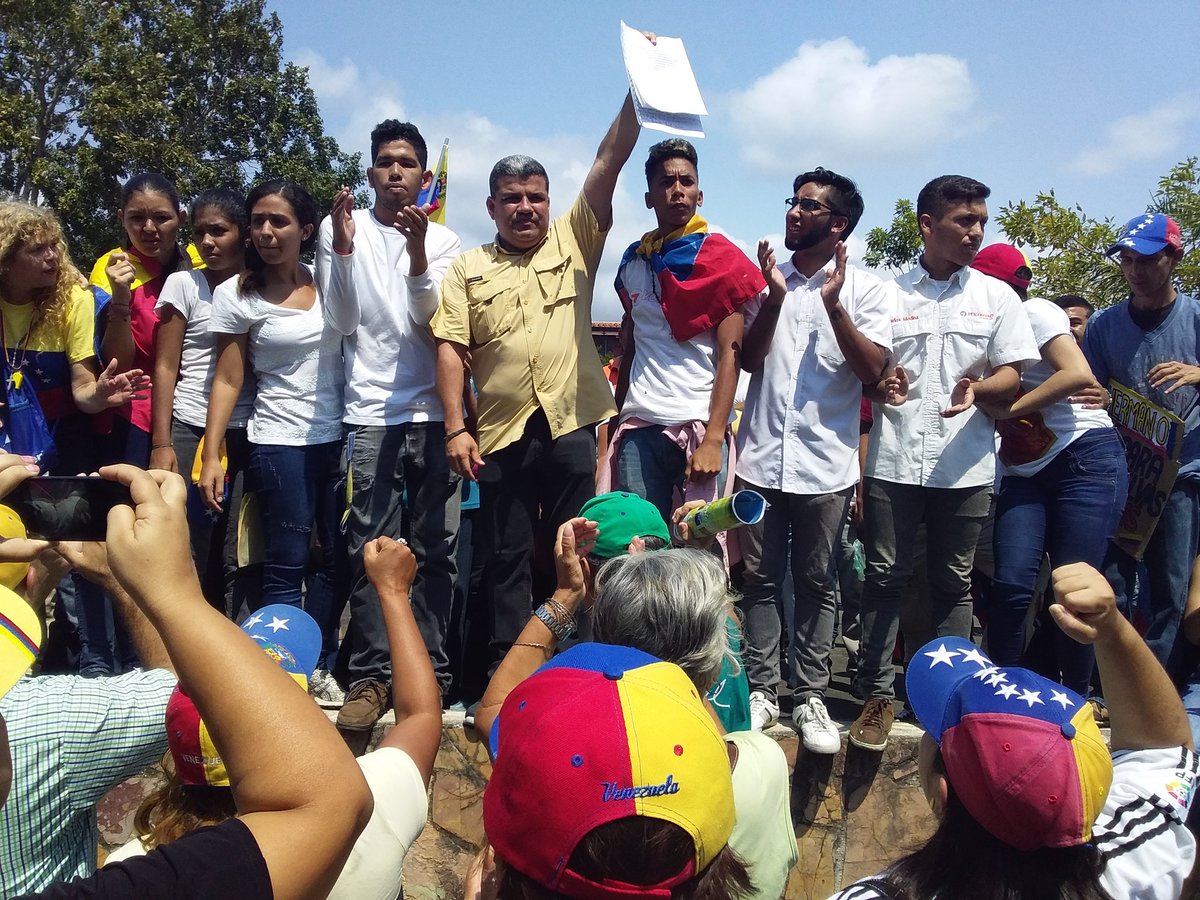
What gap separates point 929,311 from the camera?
387 centimetres

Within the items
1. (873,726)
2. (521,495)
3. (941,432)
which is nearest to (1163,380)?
(941,432)

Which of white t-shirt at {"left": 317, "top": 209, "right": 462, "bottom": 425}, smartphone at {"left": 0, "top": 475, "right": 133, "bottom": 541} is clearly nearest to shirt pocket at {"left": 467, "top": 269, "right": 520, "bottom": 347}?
white t-shirt at {"left": 317, "top": 209, "right": 462, "bottom": 425}

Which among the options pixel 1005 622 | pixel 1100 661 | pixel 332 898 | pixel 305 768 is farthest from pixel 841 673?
pixel 305 768

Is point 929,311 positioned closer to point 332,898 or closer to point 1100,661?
point 1100,661

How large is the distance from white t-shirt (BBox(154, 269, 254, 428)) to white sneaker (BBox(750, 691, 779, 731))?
246 cm

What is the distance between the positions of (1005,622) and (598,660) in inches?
111

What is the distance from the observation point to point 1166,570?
4.07m

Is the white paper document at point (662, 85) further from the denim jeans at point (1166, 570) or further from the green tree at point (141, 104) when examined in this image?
the green tree at point (141, 104)

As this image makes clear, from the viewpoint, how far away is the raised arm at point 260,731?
1075mm

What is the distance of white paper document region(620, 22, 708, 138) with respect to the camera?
3.37 meters

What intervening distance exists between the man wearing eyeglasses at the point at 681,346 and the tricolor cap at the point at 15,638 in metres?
2.66

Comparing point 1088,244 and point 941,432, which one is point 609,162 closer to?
point 941,432

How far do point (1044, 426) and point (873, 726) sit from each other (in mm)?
1438

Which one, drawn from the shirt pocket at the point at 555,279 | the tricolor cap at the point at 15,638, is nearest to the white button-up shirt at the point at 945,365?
the shirt pocket at the point at 555,279
